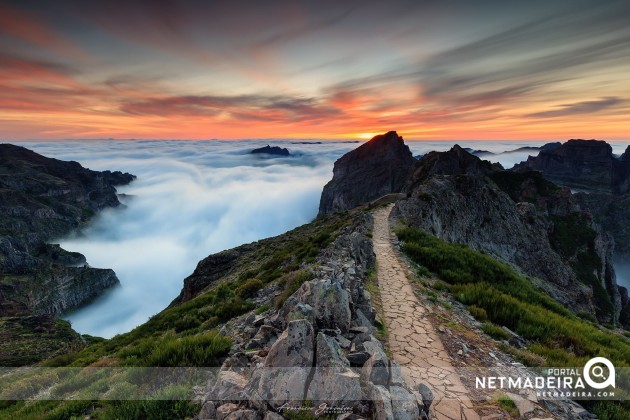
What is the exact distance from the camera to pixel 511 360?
9.38 metres

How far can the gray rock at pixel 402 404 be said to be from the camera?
5.66 metres

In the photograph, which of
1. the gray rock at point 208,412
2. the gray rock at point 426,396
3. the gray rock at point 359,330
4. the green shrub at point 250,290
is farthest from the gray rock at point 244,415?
the green shrub at point 250,290

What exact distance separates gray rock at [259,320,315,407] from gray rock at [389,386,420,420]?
1.81 meters

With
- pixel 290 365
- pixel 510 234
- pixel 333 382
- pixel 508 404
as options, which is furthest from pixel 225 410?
pixel 510 234

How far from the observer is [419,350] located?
9.76m

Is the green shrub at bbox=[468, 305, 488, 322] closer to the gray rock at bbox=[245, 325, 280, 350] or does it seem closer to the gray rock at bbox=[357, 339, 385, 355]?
the gray rock at bbox=[357, 339, 385, 355]

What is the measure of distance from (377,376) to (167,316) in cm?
2016

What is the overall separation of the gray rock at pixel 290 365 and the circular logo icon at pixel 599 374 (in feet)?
27.0

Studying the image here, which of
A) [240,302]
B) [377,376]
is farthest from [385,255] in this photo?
[377,376]

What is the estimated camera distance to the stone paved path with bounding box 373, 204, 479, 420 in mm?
7312

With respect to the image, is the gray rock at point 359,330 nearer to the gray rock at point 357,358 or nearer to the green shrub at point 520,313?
the gray rock at point 357,358

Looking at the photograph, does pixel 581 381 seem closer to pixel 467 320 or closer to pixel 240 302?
pixel 467 320

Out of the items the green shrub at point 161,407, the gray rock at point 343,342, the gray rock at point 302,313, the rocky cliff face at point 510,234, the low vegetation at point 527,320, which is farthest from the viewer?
the rocky cliff face at point 510,234

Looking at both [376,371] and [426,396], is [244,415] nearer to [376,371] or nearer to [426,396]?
[376,371]
